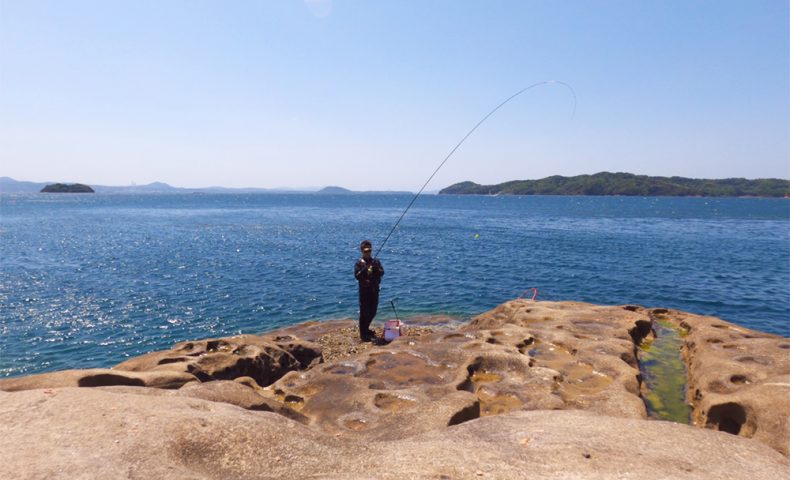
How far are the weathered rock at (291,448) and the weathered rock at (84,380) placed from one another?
2055mm

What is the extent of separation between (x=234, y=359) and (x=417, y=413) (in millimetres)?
6815

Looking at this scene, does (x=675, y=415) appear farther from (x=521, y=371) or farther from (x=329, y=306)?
(x=329, y=306)

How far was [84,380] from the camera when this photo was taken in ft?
25.4

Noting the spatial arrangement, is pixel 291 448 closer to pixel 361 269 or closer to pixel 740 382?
pixel 361 269

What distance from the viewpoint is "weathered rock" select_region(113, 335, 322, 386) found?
11242mm

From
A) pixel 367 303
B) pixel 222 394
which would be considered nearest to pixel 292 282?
pixel 367 303

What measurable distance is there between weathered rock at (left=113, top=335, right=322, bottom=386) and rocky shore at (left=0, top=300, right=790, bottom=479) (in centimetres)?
6

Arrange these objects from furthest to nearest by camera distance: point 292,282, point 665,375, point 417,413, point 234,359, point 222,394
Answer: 1. point 292,282
2. point 665,375
3. point 234,359
4. point 417,413
5. point 222,394

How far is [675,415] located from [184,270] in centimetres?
3430

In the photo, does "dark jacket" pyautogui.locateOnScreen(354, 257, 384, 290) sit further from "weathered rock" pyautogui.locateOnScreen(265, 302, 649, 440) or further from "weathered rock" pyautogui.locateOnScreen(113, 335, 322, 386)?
"weathered rock" pyautogui.locateOnScreen(113, 335, 322, 386)

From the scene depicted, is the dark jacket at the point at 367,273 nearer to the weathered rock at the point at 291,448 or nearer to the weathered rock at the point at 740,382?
the weathered rock at the point at 291,448

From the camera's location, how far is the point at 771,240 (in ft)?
191

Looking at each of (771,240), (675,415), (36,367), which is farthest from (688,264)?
(36,367)

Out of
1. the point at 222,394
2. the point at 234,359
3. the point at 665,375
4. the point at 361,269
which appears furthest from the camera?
the point at 361,269
